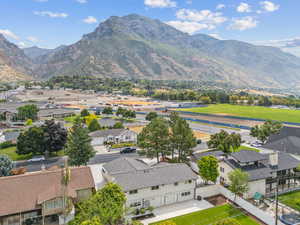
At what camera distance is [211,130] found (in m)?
84.0

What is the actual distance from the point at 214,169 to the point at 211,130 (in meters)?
50.5

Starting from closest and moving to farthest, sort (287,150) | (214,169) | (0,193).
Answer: (0,193), (214,169), (287,150)

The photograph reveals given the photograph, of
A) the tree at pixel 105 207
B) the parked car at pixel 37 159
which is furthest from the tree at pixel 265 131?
the parked car at pixel 37 159

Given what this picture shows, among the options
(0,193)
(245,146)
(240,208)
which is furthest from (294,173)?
(0,193)

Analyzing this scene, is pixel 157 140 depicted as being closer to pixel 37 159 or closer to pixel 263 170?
pixel 263 170

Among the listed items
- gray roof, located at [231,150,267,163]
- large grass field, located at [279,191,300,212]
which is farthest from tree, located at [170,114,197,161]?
large grass field, located at [279,191,300,212]

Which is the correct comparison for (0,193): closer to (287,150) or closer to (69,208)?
(69,208)

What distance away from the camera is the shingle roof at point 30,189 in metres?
25.0

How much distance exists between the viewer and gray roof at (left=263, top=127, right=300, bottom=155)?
47.7 metres

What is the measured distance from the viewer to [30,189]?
2681 centimetres

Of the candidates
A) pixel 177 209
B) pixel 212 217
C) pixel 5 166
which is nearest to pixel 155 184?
pixel 177 209

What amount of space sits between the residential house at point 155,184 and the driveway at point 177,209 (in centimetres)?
78

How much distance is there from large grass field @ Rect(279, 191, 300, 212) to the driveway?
435 inches

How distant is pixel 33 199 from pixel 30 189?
1454 millimetres
